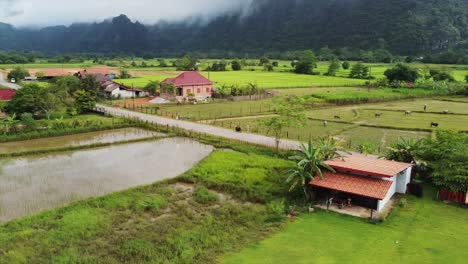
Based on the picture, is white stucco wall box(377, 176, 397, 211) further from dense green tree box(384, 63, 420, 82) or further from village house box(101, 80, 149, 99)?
dense green tree box(384, 63, 420, 82)

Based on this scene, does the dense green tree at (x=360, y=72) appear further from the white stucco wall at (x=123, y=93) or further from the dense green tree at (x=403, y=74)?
the white stucco wall at (x=123, y=93)

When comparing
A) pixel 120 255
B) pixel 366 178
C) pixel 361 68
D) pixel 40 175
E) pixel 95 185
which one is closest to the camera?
pixel 120 255

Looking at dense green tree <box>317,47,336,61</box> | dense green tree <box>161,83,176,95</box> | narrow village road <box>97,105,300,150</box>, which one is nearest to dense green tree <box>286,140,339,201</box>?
narrow village road <box>97,105,300,150</box>

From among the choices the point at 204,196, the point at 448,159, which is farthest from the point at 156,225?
the point at 448,159

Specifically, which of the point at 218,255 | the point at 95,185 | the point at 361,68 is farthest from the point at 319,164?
the point at 361,68

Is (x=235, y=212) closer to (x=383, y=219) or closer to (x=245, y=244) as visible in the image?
(x=245, y=244)

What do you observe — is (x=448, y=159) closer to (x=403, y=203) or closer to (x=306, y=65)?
(x=403, y=203)
